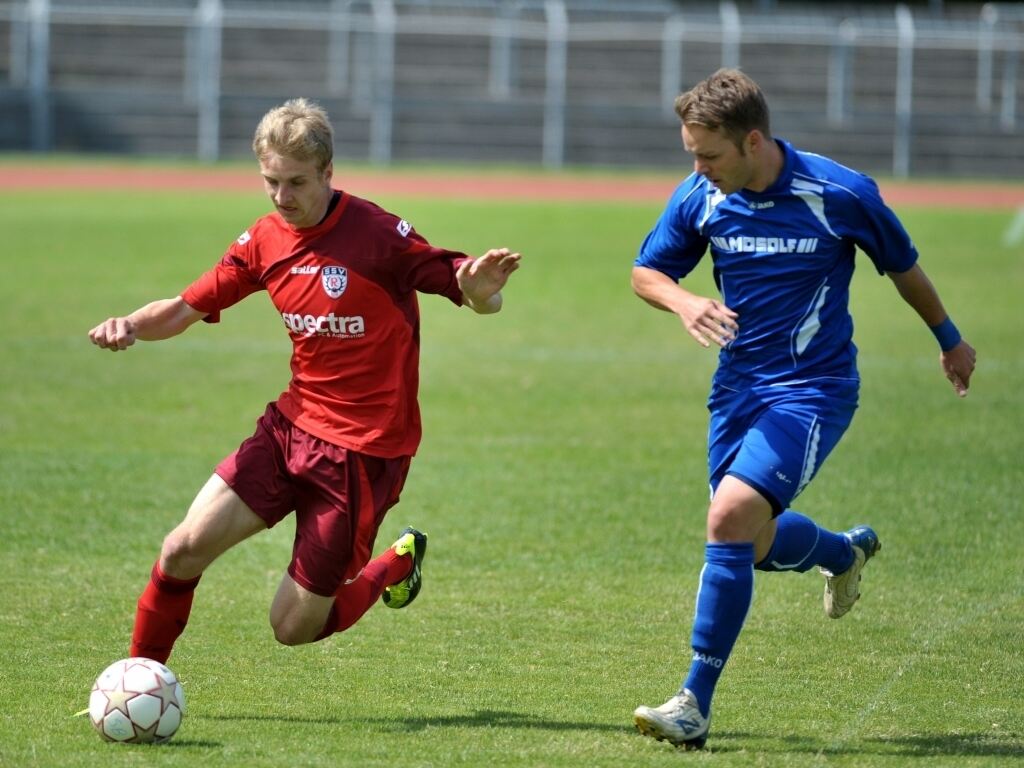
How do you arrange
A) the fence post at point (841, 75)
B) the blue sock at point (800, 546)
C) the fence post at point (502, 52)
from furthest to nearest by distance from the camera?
1. the fence post at point (502, 52)
2. the fence post at point (841, 75)
3. the blue sock at point (800, 546)

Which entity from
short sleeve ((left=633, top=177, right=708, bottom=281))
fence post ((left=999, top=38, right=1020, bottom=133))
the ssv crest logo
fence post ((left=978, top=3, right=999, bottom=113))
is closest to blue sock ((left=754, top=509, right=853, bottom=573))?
short sleeve ((left=633, top=177, right=708, bottom=281))

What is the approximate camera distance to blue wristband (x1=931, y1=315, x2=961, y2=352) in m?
5.37

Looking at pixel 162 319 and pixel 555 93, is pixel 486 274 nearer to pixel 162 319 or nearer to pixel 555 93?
pixel 162 319

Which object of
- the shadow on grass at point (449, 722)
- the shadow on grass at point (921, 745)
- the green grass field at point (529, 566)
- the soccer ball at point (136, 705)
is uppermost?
the soccer ball at point (136, 705)

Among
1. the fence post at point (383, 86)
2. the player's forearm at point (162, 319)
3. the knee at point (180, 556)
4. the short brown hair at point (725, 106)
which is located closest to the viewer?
the short brown hair at point (725, 106)

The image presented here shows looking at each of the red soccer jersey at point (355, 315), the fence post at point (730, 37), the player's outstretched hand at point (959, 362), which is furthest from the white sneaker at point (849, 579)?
Answer: the fence post at point (730, 37)

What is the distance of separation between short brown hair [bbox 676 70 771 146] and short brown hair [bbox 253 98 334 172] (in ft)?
3.82

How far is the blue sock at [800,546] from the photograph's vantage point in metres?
5.57

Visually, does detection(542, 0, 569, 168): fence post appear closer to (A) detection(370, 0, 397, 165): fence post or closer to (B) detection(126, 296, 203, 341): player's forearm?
(A) detection(370, 0, 397, 165): fence post

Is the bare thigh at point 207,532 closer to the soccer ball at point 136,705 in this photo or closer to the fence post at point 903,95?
the soccer ball at point 136,705

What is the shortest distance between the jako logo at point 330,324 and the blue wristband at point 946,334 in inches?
78.6

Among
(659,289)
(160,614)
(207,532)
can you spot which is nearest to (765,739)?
(659,289)

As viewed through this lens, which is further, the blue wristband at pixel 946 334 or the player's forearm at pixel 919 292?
the blue wristband at pixel 946 334

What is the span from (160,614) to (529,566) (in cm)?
246
